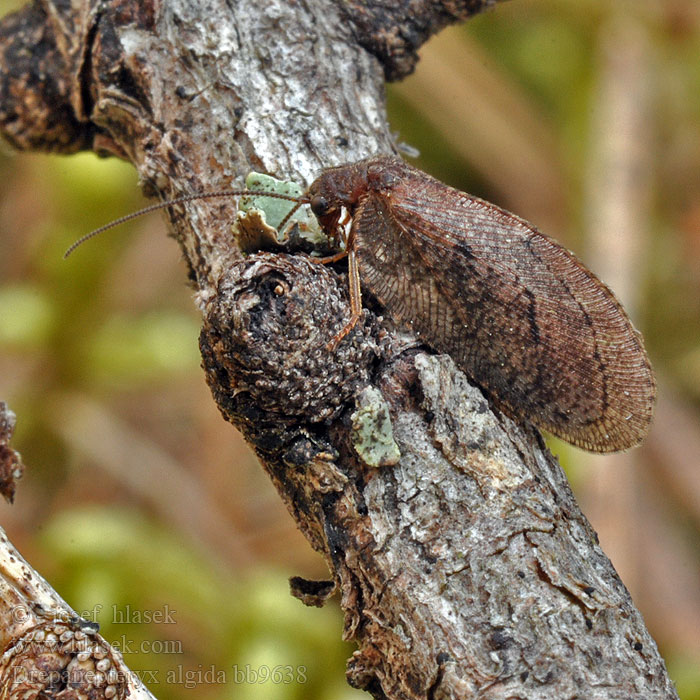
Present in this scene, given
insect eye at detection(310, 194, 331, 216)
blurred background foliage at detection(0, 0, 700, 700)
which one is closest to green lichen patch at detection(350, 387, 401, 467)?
insect eye at detection(310, 194, 331, 216)

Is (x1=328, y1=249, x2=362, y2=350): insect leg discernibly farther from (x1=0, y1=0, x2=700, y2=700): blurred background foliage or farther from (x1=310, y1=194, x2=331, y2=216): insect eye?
(x1=0, y1=0, x2=700, y2=700): blurred background foliage

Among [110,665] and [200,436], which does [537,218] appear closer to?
[200,436]

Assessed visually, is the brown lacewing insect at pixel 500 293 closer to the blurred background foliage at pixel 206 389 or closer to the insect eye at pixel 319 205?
the insect eye at pixel 319 205

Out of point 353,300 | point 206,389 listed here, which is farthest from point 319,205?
point 206,389

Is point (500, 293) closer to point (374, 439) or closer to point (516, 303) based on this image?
point (516, 303)

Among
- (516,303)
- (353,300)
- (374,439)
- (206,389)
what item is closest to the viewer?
(374,439)

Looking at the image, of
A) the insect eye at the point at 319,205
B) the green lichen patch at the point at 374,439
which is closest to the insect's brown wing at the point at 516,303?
the insect eye at the point at 319,205
